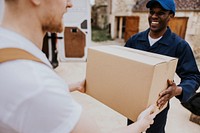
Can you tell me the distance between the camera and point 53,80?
0.44 metres

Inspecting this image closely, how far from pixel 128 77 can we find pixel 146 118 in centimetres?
21

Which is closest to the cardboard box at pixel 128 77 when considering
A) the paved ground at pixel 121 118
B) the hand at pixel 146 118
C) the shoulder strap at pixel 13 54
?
the hand at pixel 146 118

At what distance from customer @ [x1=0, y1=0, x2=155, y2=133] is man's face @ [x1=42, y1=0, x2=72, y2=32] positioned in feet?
0.12

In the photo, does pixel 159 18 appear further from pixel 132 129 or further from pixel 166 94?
pixel 132 129

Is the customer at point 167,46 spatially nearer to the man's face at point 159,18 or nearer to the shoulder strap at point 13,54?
the man's face at point 159,18

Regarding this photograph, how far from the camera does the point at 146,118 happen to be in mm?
729

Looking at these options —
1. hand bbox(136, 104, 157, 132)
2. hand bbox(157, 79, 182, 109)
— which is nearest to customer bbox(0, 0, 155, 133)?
hand bbox(136, 104, 157, 132)

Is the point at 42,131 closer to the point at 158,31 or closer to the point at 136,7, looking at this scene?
the point at 158,31

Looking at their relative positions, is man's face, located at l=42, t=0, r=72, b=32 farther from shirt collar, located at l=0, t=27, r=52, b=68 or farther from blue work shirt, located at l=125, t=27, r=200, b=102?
blue work shirt, located at l=125, t=27, r=200, b=102

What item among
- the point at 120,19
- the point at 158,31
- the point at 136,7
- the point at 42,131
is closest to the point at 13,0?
the point at 42,131

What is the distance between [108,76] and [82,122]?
1.56ft

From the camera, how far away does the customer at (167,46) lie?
1.08 meters

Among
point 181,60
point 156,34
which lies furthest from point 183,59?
point 156,34

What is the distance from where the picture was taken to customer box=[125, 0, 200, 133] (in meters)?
1.08
